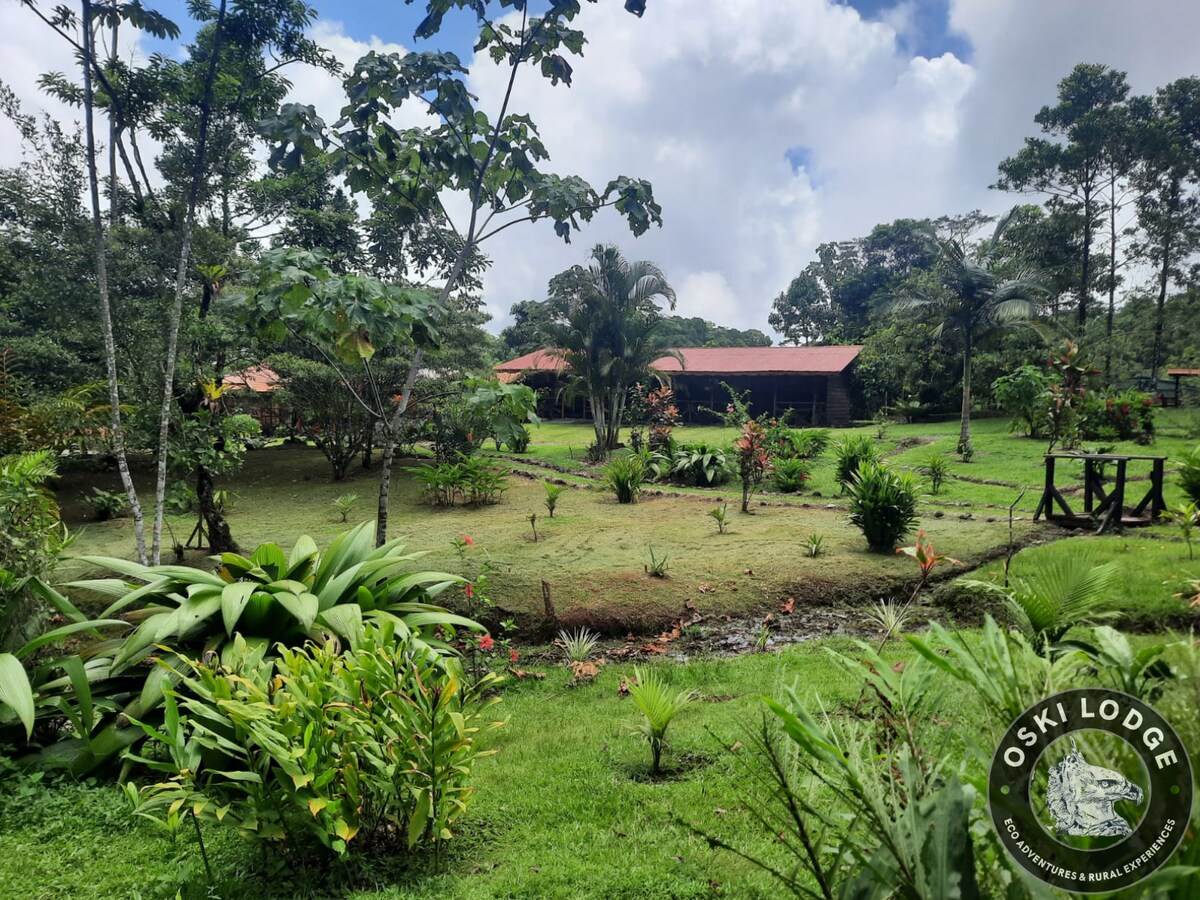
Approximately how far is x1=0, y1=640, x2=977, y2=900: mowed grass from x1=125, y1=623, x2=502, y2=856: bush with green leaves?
0.15 metres

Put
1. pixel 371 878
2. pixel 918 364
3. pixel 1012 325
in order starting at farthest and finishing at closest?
pixel 918 364 → pixel 1012 325 → pixel 371 878

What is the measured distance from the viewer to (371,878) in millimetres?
2377

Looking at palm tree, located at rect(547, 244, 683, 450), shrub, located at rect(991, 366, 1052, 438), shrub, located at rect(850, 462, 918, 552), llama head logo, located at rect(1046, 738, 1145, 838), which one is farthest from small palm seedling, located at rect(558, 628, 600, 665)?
shrub, located at rect(991, 366, 1052, 438)

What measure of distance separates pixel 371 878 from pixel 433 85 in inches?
235

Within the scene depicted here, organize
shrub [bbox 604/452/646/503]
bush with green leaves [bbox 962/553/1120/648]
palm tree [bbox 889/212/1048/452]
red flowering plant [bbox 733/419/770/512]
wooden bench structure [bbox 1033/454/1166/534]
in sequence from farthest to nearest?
palm tree [bbox 889/212/1048/452] < shrub [bbox 604/452/646/503] < red flowering plant [bbox 733/419/770/512] < wooden bench structure [bbox 1033/454/1166/534] < bush with green leaves [bbox 962/553/1120/648]

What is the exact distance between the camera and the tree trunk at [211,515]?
291 inches

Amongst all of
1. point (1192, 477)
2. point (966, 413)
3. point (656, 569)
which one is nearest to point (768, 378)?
point (966, 413)

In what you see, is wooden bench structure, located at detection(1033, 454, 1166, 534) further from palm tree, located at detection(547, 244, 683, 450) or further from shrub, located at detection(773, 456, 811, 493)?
palm tree, located at detection(547, 244, 683, 450)

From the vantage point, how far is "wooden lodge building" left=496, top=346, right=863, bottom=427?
92.0 ft

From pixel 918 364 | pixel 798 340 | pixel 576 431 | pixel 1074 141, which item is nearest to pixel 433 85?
pixel 576 431

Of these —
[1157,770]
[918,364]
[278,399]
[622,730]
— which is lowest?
[622,730]

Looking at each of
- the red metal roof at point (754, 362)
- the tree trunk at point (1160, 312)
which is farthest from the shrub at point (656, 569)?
the tree trunk at point (1160, 312)

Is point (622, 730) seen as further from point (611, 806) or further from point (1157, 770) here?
point (1157, 770)

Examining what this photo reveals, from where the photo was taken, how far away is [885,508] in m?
7.99
